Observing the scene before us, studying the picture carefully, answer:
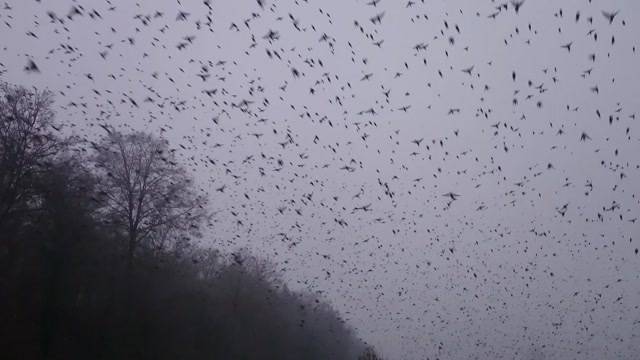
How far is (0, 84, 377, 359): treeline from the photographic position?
2180 cm

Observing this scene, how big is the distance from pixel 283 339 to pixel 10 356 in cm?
2454

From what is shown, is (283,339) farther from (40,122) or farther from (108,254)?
(40,122)

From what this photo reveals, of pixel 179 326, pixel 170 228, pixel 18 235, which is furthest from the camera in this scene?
pixel 170 228

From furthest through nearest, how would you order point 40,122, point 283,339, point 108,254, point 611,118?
point 283,339 < point 108,254 < point 40,122 < point 611,118

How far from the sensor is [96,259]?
2425 centimetres

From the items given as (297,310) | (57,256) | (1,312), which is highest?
(297,310)

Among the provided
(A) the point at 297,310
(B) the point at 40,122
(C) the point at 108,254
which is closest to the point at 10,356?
(C) the point at 108,254

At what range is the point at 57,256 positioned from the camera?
22.4 metres

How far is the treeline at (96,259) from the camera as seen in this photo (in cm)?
2180

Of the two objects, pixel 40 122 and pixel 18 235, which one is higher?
pixel 40 122

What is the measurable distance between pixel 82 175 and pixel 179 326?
1009 cm

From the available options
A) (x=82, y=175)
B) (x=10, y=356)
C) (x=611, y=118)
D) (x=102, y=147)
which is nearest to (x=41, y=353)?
(x=10, y=356)

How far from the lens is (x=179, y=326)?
94.7ft

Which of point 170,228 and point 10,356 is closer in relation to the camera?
point 10,356
